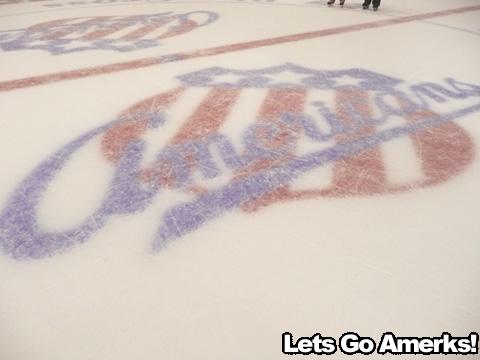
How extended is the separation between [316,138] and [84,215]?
3.28 feet

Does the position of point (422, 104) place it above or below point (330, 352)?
above

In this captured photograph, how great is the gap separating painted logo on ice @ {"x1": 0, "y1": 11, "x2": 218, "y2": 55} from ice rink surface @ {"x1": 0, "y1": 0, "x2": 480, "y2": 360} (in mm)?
431

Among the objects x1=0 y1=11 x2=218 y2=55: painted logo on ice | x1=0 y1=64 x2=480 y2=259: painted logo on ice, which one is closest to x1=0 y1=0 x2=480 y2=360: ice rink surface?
x1=0 y1=64 x2=480 y2=259: painted logo on ice

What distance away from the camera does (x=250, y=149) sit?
1623 mm

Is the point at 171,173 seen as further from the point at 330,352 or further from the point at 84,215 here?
the point at 330,352

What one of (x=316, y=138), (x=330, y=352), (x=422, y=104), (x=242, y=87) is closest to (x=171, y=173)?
(x=316, y=138)

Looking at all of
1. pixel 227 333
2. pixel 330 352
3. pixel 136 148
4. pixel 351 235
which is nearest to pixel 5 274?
pixel 227 333

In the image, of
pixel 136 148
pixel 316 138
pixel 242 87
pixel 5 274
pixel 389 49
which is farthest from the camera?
pixel 389 49

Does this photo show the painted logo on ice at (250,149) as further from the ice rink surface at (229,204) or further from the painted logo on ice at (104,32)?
the painted logo on ice at (104,32)

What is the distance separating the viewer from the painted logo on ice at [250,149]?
126cm

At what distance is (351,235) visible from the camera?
1193 millimetres

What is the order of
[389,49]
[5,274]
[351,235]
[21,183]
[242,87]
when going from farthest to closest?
1. [389,49]
2. [242,87]
3. [21,183]
4. [351,235]
5. [5,274]

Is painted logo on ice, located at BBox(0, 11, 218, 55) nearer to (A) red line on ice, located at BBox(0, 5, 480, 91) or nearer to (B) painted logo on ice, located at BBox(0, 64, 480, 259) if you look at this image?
(A) red line on ice, located at BBox(0, 5, 480, 91)

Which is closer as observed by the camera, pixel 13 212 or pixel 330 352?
pixel 330 352
